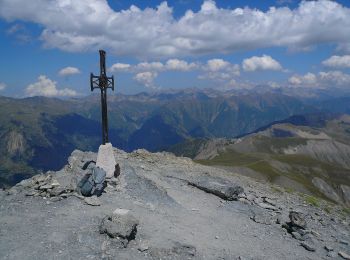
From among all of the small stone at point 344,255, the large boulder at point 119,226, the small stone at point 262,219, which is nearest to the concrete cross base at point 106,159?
the large boulder at point 119,226

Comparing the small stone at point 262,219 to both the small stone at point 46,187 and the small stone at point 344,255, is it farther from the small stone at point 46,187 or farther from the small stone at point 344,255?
the small stone at point 46,187

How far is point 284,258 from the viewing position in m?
21.6

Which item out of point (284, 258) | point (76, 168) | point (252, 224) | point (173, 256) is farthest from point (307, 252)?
point (76, 168)

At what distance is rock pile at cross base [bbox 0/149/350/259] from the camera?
1969cm

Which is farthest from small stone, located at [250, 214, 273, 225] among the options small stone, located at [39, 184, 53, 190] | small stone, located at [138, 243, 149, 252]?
small stone, located at [39, 184, 53, 190]

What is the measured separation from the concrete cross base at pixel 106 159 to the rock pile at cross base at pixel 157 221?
2.82 feet

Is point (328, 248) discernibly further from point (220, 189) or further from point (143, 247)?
point (143, 247)

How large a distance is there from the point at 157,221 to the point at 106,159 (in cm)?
692

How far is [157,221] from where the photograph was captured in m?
23.4

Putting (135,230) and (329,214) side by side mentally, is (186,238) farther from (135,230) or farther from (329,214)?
(329,214)

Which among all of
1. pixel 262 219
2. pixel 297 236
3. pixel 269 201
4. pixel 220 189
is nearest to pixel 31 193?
pixel 220 189

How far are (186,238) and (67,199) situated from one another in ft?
24.8

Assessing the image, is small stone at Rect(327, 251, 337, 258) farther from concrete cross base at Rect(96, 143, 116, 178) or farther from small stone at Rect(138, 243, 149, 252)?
concrete cross base at Rect(96, 143, 116, 178)

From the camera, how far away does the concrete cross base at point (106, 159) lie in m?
28.3
